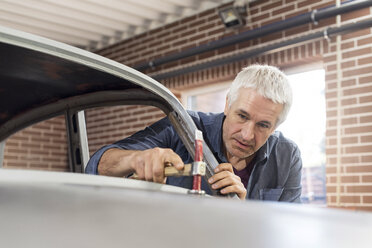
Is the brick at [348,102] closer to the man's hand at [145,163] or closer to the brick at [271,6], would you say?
the brick at [271,6]

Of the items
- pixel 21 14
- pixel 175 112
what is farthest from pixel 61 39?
pixel 175 112

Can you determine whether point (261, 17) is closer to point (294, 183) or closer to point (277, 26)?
point (277, 26)

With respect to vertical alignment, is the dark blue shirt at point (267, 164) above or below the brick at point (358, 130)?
below

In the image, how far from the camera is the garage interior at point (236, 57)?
434cm

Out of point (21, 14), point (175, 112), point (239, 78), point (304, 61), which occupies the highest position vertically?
point (21, 14)

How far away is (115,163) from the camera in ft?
4.62

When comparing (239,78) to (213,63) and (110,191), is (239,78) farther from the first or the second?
(213,63)

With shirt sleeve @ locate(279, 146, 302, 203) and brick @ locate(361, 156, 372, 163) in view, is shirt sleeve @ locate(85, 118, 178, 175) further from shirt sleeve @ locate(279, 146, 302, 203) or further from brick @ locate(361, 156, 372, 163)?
brick @ locate(361, 156, 372, 163)

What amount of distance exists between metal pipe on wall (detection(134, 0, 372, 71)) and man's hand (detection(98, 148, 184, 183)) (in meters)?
3.52

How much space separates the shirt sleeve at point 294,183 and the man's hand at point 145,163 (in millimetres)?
1064

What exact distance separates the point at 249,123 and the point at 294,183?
0.39 m

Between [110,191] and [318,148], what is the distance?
4.36 m

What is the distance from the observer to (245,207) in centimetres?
54

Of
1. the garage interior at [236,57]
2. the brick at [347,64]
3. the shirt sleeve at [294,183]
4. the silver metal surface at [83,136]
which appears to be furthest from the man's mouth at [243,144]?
the brick at [347,64]
